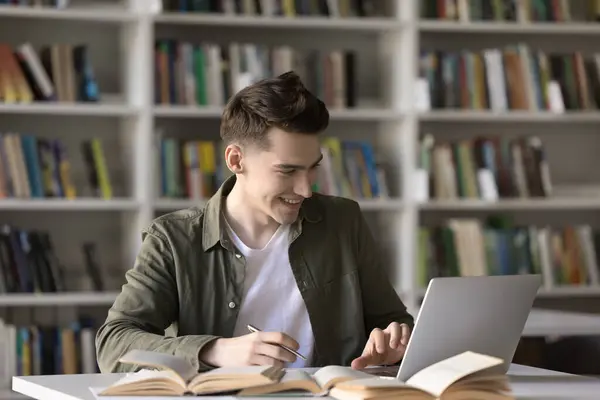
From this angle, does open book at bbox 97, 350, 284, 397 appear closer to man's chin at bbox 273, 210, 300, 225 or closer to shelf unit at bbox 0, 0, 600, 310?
man's chin at bbox 273, 210, 300, 225

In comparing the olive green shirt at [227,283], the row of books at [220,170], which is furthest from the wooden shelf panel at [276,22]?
the olive green shirt at [227,283]

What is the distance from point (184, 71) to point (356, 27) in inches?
28.7

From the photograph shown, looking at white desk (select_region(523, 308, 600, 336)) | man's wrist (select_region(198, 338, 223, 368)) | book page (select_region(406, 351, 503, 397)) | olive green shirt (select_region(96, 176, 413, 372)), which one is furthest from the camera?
white desk (select_region(523, 308, 600, 336))

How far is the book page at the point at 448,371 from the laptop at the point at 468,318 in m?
0.06

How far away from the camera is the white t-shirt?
2.47 meters

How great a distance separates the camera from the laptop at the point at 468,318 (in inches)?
76.0

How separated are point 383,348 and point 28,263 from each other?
240 cm

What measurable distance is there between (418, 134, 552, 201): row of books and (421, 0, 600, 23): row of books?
0.50 m

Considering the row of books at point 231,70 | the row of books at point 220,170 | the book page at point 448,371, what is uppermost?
the row of books at point 231,70

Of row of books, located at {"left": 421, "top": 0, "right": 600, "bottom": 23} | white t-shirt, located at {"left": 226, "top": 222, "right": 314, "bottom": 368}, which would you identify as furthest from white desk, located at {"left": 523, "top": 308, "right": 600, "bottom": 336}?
white t-shirt, located at {"left": 226, "top": 222, "right": 314, "bottom": 368}

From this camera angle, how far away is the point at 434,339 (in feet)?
6.48

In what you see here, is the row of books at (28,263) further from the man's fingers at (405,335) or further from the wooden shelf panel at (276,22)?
the man's fingers at (405,335)

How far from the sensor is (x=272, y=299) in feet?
8.16

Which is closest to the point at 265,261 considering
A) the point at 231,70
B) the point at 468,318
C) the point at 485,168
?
the point at 468,318
